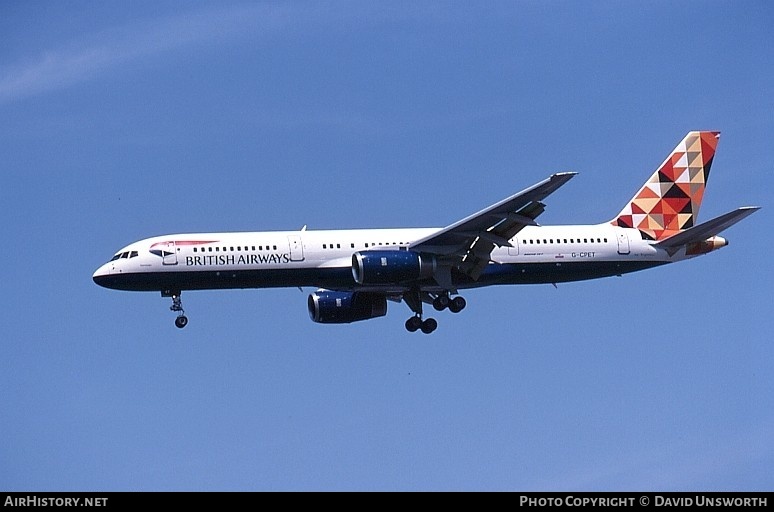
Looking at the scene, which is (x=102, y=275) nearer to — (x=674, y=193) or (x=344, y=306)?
(x=344, y=306)

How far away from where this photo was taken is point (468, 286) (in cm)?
6050

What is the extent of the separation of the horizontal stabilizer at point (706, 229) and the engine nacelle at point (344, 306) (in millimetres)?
12635

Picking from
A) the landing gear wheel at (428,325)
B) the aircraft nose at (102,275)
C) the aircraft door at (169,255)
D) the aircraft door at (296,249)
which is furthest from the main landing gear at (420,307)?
the aircraft nose at (102,275)

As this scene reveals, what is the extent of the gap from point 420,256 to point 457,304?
3.68m

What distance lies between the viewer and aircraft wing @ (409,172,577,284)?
5584 cm

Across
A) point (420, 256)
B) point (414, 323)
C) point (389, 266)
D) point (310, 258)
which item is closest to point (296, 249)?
point (310, 258)

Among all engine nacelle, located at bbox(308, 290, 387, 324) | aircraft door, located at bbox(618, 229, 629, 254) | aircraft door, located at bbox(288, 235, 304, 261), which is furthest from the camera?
engine nacelle, located at bbox(308, 290, 387, 324)

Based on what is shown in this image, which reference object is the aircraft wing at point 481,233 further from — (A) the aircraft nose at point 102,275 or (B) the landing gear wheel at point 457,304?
(A) the aircraft nose at point 102,275

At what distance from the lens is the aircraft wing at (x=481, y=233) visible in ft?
183

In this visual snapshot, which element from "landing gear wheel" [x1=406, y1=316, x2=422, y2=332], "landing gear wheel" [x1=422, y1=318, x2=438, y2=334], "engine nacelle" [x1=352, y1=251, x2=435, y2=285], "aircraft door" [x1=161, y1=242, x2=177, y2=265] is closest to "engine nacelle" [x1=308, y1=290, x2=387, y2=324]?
"landing gear wheel" [x1=406, y1=316, x2=422, y2=332]

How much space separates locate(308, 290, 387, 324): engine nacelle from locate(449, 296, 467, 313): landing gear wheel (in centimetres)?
397

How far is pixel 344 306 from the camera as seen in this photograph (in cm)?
6384

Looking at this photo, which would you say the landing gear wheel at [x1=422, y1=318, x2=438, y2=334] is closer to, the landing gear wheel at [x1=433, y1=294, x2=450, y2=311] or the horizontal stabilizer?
the landing gear wheel at [x1=433, y1=294, x2=450, y2=311]
